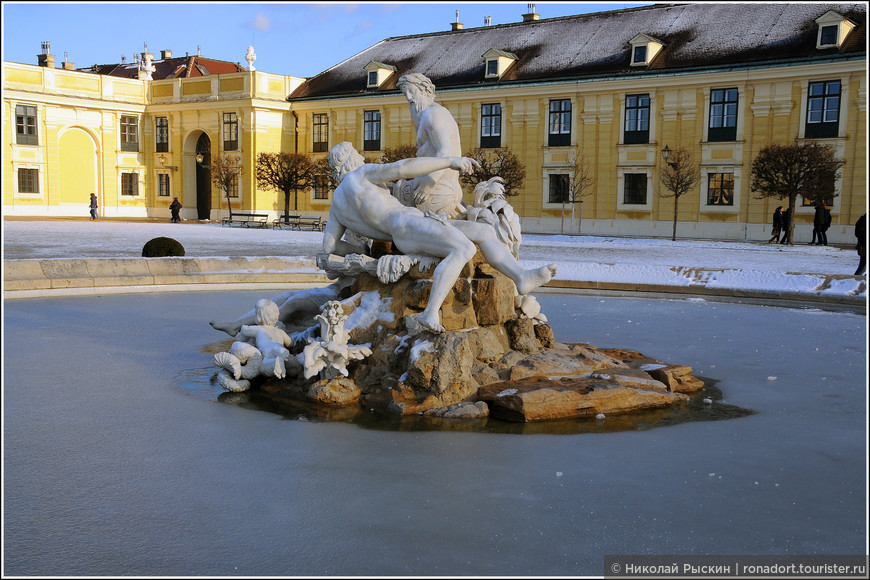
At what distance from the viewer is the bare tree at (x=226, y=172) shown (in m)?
45.1

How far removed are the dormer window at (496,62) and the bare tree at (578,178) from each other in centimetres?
529

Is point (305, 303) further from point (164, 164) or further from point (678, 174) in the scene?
point (164, 164)

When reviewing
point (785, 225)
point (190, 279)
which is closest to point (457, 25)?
point (785, 225)

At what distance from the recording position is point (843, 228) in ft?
108

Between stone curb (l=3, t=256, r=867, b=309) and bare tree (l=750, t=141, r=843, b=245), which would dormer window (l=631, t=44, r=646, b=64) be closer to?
bare tree (l=750, t=141, r=843, b=245)

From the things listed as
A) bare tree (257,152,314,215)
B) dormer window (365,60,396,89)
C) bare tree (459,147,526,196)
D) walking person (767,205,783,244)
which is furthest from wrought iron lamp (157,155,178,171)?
walking person (767,205,783,244)

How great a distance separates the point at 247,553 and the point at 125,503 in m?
0.91

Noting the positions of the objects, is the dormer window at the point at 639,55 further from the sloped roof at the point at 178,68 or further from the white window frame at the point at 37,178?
the white window frame at the point at 37,178

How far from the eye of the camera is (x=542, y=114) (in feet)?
130

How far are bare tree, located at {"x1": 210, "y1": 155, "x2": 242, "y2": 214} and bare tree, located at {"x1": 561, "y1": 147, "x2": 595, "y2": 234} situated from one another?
17.2m

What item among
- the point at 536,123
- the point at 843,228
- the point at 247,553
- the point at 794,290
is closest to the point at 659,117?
the point at 536,123

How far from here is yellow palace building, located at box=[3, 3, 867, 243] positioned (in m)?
33.9

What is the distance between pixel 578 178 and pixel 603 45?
20.2 ft

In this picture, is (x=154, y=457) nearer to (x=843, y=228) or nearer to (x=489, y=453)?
(x=489, y=453)
